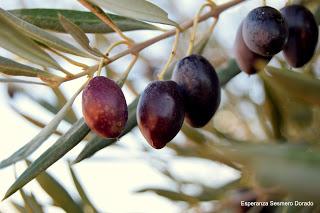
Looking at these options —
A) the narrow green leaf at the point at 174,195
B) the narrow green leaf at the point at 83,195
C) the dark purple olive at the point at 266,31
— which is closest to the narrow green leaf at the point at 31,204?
the narrow green leaf at the point at 83,195

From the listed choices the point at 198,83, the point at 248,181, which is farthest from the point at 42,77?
the point at 248,181

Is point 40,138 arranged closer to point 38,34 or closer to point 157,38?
point 38,34

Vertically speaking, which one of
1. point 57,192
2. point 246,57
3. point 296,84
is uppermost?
point 296,84

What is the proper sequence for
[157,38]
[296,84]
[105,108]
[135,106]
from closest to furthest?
[296,84] → [105,108] → [157,38] → [135,106]

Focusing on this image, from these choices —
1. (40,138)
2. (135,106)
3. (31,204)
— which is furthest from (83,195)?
(40,138)

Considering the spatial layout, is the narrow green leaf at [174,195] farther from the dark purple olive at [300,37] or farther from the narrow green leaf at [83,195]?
the dark purple olive at [300,37]

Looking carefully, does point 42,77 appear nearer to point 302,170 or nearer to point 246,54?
point 246,54
